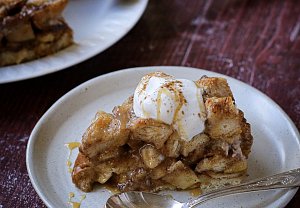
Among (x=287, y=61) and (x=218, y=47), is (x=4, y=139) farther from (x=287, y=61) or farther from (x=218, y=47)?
(x=287, y=61)

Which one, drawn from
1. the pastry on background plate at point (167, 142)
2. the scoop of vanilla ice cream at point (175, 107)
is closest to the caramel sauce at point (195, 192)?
the pastry on background plate at point (167, 142)

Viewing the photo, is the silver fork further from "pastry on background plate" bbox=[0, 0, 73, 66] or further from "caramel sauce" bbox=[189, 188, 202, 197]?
"pastry on background plate" bbox=[0, 0, 73, 66]

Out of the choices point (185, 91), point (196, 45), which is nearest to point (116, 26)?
point (196, 45)

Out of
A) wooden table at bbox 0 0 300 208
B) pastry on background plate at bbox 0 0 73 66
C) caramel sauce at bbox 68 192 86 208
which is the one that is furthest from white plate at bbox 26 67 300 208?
pastry on background plate at bbox 0 0 73 66

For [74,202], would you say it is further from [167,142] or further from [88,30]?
[88,30]

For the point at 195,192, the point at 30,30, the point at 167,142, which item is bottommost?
the point at 30,30

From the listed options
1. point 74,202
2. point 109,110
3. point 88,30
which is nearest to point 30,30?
point 88,30
